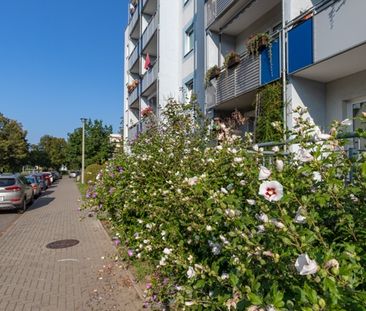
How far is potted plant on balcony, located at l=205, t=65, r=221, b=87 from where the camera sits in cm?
1337

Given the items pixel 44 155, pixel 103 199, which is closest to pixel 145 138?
pixel 103 199

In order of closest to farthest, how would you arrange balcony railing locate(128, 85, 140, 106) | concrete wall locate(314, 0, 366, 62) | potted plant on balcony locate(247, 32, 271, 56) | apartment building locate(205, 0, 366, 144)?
concrete wall locate(314, 0, 366, 62) < apartment building locate(205, 0, 366, 144) < potted plant on balcony locate(247, 32, 271, 56) < balcony railing locate(128, 85, 140, 106)

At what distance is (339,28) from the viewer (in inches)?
293

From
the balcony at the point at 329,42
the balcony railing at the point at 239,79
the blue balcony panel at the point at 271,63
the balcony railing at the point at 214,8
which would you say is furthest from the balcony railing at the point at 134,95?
the balcony at the point at 329,42

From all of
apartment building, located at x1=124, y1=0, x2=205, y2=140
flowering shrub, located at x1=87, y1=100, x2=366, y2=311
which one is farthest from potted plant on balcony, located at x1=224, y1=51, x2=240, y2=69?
flowering shrub, located at x1=87, y1=100, x2=366, y2=311

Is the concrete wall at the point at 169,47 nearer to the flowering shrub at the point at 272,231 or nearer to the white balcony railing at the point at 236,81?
the white balcony railing at the point at 236,81

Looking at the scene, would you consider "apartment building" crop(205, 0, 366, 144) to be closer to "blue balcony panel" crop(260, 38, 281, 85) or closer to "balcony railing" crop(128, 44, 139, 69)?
"blue balcony panel" crop(260, 38, 281, 85)

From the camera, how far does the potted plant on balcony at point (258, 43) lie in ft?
33.1

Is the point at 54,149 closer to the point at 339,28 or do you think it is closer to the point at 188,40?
the point at 188,40

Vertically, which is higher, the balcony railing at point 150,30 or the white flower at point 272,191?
A: the balcony railing at point 150,30

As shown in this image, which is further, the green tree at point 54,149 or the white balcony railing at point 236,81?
the green tree at point 54,149

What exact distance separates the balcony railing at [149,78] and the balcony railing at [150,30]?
6.87ft

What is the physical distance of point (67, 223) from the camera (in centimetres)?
1267

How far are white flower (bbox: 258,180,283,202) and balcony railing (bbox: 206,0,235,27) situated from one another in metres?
11.5
